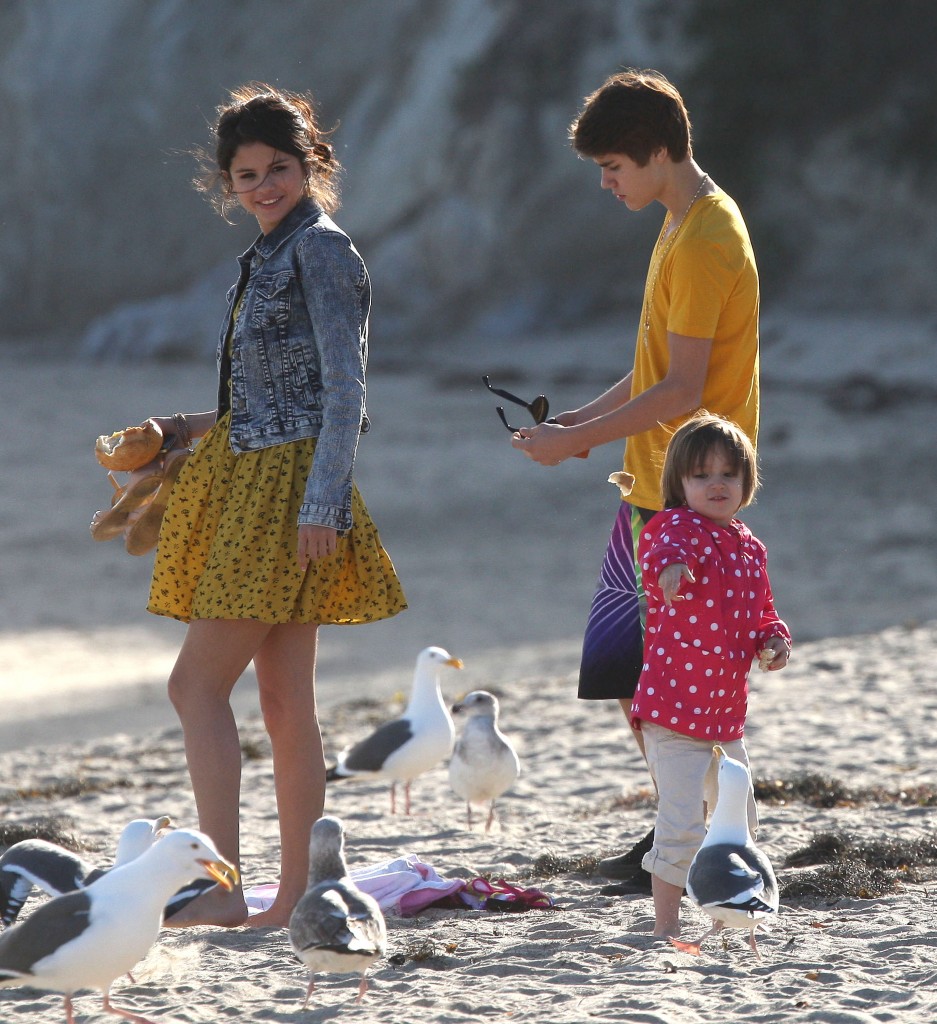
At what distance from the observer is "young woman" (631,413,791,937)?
11.9ft

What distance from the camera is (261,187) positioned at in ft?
12.7

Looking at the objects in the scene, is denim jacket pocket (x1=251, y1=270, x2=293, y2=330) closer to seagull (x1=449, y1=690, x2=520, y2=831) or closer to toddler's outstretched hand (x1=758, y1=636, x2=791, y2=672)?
toddler's outstretched hand (x1=758, y1=636, x2=791, y2=672)

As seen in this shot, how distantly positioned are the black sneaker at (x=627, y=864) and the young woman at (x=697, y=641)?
2.37 feet

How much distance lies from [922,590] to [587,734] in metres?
5.59

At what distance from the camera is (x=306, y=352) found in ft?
12.6

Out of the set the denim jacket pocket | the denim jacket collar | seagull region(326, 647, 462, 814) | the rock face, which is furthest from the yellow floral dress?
the rock face

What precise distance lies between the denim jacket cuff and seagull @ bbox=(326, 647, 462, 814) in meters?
2.39

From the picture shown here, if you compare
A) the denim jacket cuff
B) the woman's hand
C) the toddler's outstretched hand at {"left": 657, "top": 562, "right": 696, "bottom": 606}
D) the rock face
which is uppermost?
the rock face

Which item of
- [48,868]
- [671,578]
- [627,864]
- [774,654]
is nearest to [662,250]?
[671,578]

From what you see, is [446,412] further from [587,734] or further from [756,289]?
[756,289]

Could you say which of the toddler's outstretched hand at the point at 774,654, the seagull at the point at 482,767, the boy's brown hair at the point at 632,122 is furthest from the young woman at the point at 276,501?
the seagull at the point at 482,767

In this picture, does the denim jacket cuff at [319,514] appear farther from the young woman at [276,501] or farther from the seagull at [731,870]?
the seagull at [731,870]

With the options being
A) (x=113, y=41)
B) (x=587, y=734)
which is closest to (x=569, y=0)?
(x=113, y=41)

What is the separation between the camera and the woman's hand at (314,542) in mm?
3734
